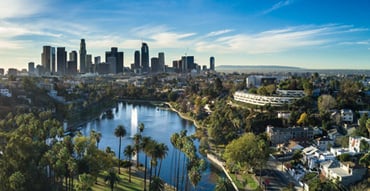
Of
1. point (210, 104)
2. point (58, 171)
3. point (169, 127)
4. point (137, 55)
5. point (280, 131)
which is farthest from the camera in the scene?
point (137, 55)

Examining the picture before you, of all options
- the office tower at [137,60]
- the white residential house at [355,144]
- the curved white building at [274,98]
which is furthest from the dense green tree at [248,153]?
the office tower at [137,60]

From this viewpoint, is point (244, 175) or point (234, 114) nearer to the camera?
point (244, 175)

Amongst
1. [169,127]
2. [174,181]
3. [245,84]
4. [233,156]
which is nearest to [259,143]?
[233,156]

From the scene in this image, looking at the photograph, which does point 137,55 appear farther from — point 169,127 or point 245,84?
point 169,127

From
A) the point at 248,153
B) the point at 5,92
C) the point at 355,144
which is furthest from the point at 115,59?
the point at 248,153

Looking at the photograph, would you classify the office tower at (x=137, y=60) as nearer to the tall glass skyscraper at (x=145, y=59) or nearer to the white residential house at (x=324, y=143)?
the tall glass skyscraper at (x=145, y=59)

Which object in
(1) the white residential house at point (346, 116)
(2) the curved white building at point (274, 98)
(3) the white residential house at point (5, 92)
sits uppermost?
(3) the white residential house at point (5, 92)
